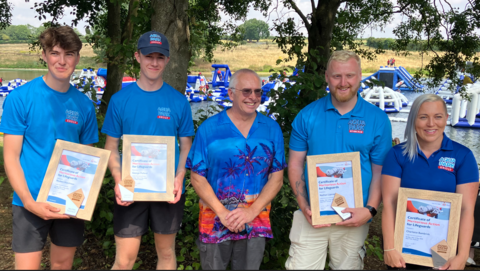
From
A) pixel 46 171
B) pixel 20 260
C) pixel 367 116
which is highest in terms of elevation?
pixel 367 116

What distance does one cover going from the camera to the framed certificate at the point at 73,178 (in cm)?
278

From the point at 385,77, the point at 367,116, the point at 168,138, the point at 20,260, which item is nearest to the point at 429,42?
the point at 367,116

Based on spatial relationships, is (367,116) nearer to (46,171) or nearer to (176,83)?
(46,171)

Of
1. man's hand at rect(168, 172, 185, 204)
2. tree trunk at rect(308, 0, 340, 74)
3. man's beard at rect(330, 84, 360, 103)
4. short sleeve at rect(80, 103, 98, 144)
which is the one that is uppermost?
tree trunk at rect(308, 0, 340, 74)

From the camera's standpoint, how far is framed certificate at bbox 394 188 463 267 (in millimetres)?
2602

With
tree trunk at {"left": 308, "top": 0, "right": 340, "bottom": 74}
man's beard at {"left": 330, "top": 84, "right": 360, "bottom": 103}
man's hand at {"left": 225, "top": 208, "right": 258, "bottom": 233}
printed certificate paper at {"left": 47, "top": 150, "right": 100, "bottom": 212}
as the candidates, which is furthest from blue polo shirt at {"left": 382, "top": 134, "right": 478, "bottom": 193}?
tree trunk at {"left": 308, "top": 0, "right": 340, "bottom": 74}

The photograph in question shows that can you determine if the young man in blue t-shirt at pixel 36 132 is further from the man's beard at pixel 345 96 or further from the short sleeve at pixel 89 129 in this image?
the man's beard at pixel 345 96

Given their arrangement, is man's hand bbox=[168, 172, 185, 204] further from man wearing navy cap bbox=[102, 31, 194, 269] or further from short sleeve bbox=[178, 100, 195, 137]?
short sleeve bbox=[178, 100, 195, 137]

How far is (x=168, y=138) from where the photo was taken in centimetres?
300

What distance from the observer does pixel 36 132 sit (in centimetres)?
279

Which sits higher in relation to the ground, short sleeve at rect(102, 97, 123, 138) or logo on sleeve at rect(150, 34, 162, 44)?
logo on sleeve at rect(150, 34, 162, 44)

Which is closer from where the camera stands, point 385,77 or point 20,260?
→ point 20,260

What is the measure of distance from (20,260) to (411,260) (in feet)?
8.68

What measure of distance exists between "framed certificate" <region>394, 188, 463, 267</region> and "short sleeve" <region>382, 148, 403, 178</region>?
15 cm
